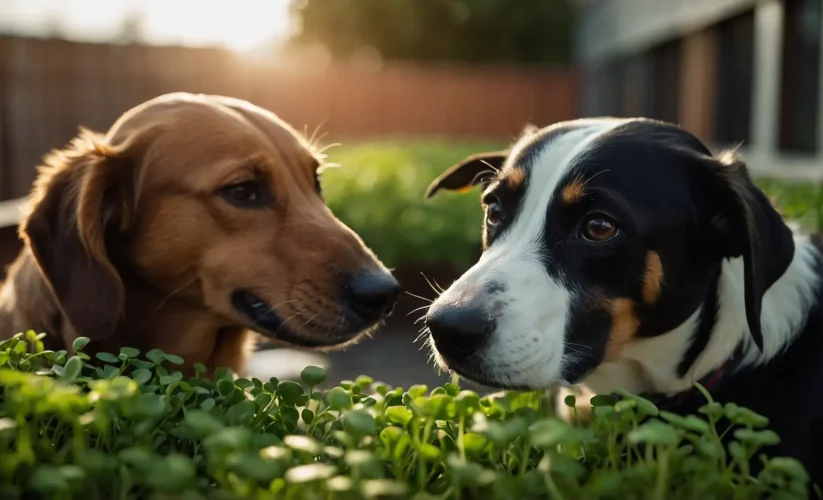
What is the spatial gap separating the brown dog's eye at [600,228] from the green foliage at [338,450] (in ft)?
3.30

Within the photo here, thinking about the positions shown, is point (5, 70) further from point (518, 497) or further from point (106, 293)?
point (518, 497)

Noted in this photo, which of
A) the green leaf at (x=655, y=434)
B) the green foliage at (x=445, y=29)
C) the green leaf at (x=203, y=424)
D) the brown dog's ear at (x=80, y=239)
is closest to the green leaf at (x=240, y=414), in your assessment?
the green leaf at (x=203, y=424)

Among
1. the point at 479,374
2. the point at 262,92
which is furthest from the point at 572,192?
the point at 262,92

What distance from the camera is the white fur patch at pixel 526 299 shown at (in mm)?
2764

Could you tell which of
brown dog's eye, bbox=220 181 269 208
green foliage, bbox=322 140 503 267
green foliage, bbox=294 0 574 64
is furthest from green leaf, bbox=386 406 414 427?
green foliage, bbox=294 0 574 64

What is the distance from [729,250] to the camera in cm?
→ 311

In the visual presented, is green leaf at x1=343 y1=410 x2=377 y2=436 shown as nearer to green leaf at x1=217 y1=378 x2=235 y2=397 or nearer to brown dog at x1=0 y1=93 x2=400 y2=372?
green leaf at x1=217 y1=378 x2=235 y2=397

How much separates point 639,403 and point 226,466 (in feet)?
2.73

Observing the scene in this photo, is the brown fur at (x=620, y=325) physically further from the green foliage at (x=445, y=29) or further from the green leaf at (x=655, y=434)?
the green foliage at (x=445, y=29)

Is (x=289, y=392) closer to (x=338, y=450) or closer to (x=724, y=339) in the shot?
(x=338, y=450)

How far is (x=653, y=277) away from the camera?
3.01m

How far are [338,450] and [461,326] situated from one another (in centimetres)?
103

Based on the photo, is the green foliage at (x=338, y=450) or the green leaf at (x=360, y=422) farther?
the green leaf at (x=360, y=422)

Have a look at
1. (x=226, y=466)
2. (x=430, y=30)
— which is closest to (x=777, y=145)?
(x=226, y=466)
